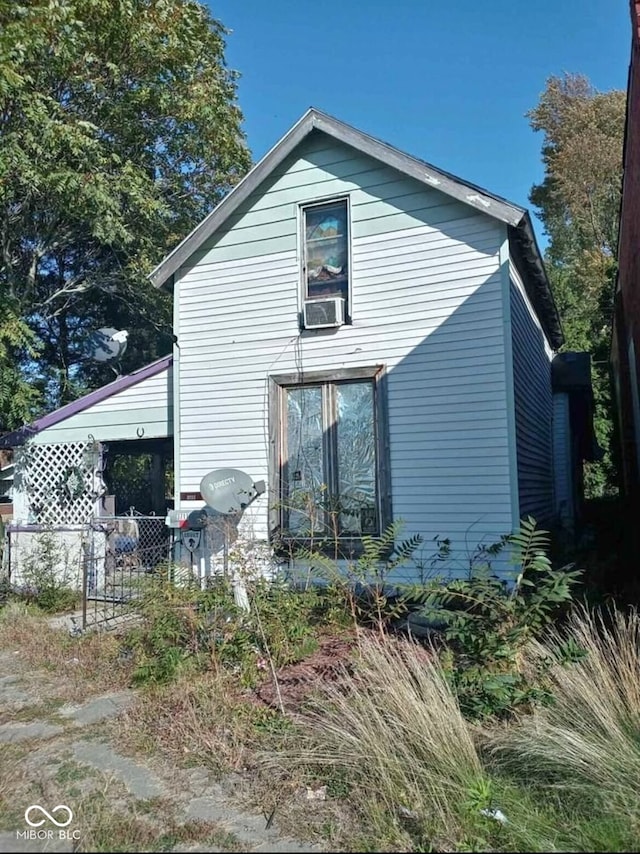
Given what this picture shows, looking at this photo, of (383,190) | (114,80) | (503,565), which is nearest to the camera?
(503,565)

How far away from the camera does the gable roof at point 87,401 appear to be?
1014 cm

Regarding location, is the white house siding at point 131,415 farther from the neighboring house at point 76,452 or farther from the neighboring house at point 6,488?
the neighboring house at point 6,488

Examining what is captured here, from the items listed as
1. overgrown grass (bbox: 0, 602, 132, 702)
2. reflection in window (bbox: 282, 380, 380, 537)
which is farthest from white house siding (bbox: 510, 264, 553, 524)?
overgrown grass (bbox: 0, 602, 132, 702)

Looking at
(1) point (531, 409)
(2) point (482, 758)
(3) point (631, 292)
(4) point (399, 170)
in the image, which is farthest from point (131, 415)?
(3) point (631, 292)

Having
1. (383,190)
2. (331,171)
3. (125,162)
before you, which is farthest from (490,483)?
(125,162)

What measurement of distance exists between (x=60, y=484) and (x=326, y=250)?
19.2ft

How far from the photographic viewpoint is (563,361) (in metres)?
14.1

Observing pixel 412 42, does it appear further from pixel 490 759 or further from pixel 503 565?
pixel 490 759

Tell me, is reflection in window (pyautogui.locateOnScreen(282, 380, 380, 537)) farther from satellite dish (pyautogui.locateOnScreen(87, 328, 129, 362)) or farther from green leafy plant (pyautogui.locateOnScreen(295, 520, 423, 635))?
satellite dish (pyautogui.locateOnScreen(87, 328, 129, 362))

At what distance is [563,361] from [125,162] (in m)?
10.7

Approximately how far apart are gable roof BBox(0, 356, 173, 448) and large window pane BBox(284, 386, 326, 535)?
8.07ft

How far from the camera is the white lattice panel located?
10.4 meters

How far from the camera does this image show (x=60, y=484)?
10570mm

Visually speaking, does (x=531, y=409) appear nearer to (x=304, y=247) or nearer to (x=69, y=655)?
(x=304, y=247)
